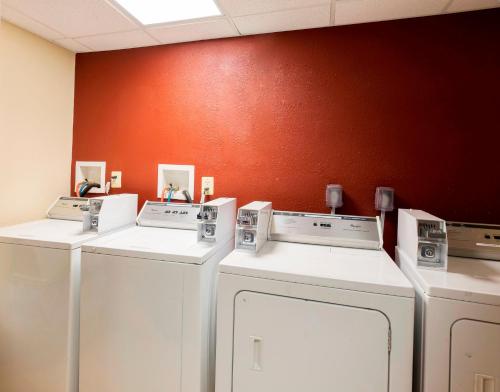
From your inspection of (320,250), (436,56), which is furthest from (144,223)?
(436,56)

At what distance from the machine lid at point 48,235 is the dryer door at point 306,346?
3.13 feet

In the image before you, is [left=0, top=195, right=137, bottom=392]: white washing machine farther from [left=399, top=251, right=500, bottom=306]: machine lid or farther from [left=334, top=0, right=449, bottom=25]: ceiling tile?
[left=334, top=0, right=449, bottom=25]: ceiling tile

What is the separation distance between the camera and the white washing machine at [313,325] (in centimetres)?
105

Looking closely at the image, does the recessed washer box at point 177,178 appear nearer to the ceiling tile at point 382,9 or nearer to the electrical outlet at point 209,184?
the electrical outlet at point 209,184

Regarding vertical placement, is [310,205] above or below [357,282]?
above

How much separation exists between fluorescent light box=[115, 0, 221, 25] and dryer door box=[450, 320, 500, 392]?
6.39ft

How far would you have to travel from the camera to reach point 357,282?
1.08 metres

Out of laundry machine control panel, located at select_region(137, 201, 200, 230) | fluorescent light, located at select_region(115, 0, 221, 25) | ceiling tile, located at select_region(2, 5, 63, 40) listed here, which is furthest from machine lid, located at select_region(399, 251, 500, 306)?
ceiling tile, located at select_region(2, 5, 63, 40)

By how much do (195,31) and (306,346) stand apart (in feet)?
6.55

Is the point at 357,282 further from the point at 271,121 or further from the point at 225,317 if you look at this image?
the point at 271,121

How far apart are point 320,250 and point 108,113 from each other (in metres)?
1.95

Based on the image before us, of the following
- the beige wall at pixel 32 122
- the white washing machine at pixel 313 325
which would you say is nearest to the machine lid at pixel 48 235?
the beige wall at pixel 32 122

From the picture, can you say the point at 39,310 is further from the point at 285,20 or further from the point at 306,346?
the point at 285,20

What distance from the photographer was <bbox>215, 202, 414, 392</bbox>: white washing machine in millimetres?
1049
